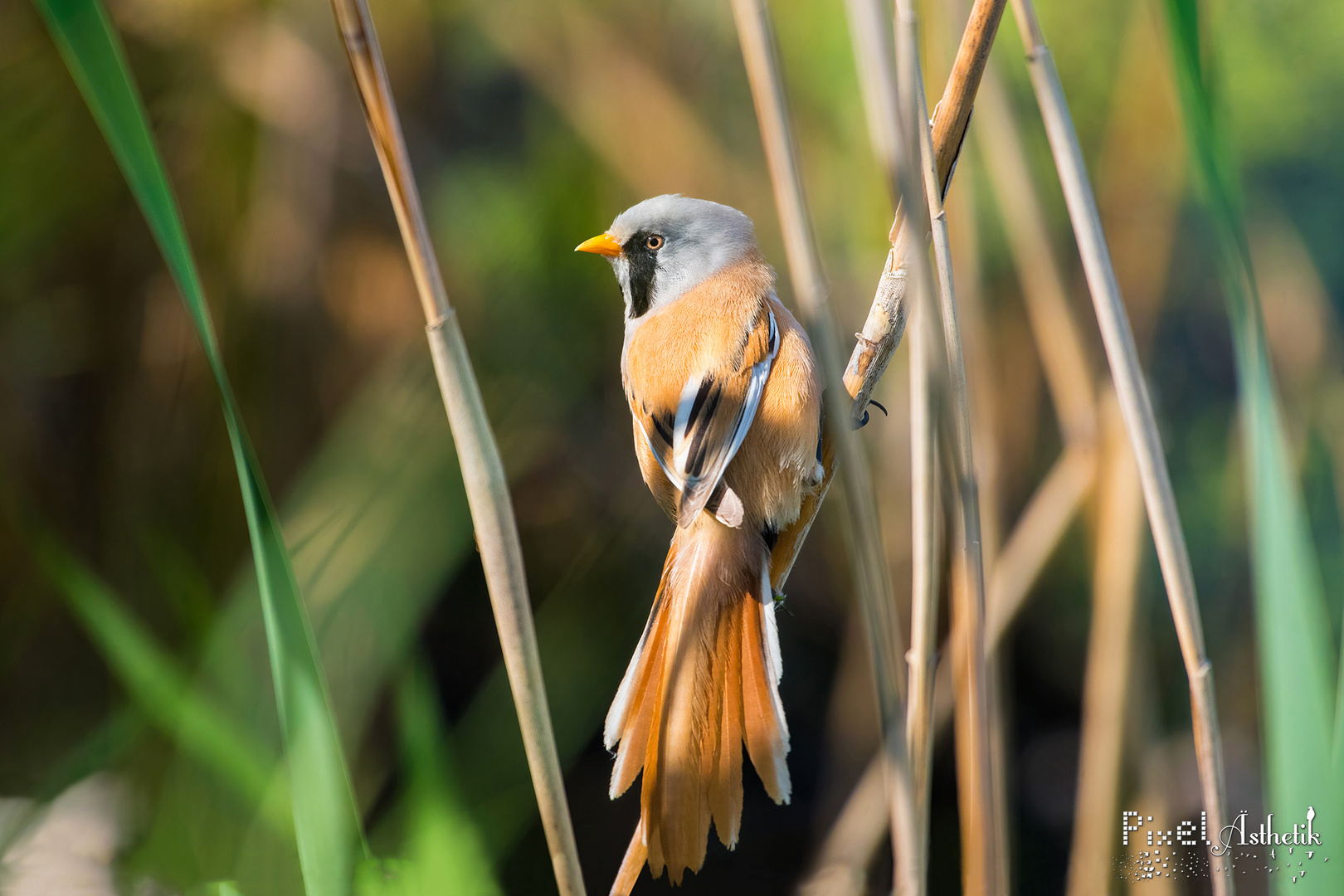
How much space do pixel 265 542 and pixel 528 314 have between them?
996 mm

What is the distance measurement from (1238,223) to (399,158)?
55cm

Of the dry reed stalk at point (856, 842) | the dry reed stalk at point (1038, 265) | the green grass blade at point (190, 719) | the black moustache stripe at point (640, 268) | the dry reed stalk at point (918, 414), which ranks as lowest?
the dry reed stalk at point (856, 842)

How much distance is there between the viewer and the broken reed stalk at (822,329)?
514 mm

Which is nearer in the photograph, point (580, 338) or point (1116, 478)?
point (1116, 478)

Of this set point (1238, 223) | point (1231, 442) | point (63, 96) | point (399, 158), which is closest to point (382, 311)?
point (63, 96)

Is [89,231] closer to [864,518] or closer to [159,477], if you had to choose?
[159,477]

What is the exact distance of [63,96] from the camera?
1.40 metres

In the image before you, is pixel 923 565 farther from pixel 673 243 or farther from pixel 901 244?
pixel 673 243

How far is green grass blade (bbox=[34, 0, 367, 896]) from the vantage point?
477 mm

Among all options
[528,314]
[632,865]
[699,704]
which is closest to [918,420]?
[699,704]

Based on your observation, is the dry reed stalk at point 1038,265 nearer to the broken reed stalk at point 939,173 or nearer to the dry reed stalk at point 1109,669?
the dry reed stalk at point 1109,669

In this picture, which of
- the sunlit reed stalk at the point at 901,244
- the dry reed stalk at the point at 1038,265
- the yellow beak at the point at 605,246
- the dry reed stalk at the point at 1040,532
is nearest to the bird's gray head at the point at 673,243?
the yellow beak at the point at 605,246

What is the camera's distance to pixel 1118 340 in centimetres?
66

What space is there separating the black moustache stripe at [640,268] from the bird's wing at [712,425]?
124 millimetres
